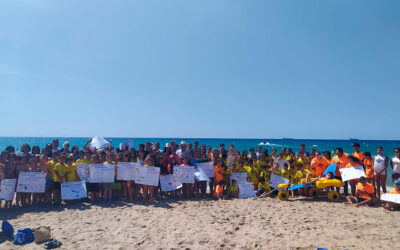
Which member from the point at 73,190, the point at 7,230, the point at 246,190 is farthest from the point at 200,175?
the point at 7,230

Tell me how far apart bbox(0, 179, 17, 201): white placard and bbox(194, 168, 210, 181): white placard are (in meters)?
5.54

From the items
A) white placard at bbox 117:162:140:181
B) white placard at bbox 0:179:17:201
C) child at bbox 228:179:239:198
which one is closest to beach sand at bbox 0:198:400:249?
white placard at bbox 0:179:17:201

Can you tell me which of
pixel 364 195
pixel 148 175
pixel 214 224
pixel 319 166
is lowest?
pixel 214 224

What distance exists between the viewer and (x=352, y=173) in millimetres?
8289

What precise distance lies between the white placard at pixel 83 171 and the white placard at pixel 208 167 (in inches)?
147

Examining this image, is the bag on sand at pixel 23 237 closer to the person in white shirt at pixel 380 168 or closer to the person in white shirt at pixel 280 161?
the person in white shirt at pixel 280 161

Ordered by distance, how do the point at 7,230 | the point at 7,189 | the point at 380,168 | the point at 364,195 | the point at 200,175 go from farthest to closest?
the point at 200,175
the point at 380,168
the point at 364,195
the point at 7,189
the point at 7,230

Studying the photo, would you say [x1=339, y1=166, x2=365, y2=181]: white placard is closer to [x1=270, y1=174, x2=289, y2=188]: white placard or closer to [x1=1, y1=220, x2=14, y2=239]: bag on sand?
[x1=270, y1=174, x2=289, y2=188]: white placard

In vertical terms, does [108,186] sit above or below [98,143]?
below

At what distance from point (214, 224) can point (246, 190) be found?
323 cm

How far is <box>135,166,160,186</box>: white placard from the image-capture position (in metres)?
8.40

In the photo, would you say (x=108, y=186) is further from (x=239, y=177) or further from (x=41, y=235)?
(x=239, y=177)

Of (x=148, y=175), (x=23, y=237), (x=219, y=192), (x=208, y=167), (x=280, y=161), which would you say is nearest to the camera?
(x=23, y=237)

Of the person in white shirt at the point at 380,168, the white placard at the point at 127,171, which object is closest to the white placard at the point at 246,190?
the white placard at the point at 127,171
